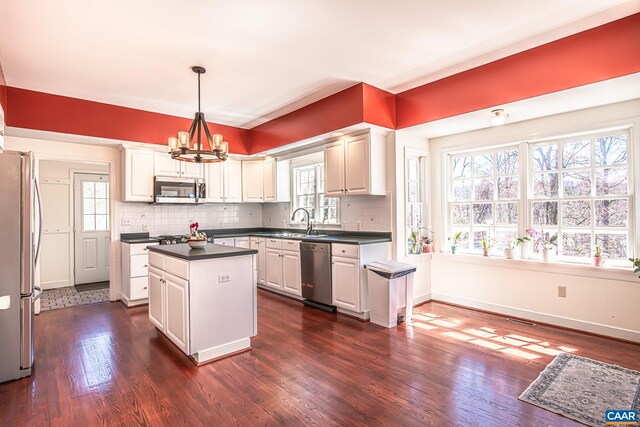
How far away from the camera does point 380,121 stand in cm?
411

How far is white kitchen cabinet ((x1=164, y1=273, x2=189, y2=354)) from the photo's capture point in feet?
9.38

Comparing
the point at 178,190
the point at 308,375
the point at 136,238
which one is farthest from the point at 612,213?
the point at 136,238

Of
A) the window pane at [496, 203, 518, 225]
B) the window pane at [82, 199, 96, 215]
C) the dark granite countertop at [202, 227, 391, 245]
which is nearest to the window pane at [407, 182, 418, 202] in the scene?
the dark granite countertop at [202, 227, 391, 245]

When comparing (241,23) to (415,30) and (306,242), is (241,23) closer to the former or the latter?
(415,30)

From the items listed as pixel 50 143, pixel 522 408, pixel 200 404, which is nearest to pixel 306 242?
pixel 200 404

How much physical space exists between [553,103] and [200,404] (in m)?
3.97

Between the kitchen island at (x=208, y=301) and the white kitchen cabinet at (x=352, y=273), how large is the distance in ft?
4.22

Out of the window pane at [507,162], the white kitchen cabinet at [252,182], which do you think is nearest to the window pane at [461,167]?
the window pane at [507,162]

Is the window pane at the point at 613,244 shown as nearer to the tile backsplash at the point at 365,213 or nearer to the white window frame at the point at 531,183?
the white window frame at the point at 531,183

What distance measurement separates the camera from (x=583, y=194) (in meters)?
3.62

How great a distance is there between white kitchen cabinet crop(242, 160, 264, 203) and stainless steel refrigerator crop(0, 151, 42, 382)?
351 cm

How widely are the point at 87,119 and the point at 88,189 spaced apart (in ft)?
7.60

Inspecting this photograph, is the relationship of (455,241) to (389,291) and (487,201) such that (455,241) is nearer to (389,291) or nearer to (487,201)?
(487,201)

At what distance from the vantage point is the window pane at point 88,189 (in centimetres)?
617
